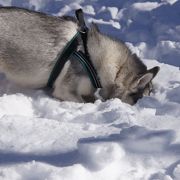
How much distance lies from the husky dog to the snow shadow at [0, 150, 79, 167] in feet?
4.85

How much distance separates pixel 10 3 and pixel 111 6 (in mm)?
1452

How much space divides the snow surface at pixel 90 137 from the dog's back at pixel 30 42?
8.3 inches

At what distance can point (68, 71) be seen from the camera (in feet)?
14.3

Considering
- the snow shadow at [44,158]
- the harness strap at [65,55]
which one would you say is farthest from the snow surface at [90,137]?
the harness strap at [65,55]

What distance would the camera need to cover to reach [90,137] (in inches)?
124

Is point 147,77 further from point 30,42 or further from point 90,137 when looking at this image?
point 90,137

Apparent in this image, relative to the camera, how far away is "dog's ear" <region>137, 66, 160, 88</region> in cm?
436

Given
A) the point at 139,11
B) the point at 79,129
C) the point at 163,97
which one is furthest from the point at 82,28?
the point at 139,11

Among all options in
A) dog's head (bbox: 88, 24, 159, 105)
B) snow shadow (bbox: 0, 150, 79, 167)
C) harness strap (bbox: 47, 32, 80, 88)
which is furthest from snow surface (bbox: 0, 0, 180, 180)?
harness strap (bbox: 47, 32, 80, 88)

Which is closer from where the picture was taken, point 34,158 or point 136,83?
point 34,158

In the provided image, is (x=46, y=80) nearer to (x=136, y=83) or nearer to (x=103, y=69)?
(x=103, y=69)

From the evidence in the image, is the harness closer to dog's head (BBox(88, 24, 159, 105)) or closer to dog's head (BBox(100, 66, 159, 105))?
dog's head (BBox(88, 24, 159, 105))

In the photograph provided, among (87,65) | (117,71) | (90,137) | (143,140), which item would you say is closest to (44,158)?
(90,137)

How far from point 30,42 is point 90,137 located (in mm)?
1449
